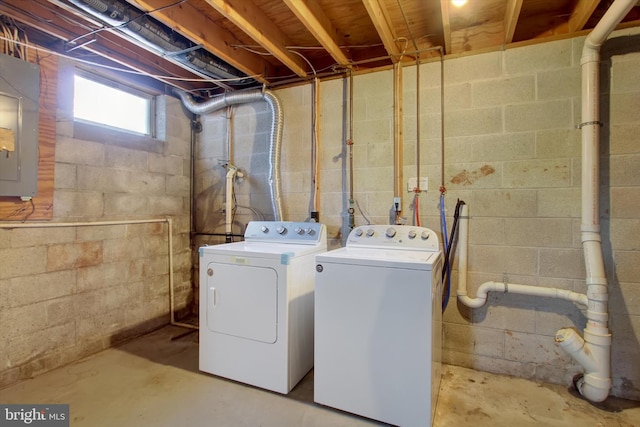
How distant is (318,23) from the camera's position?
2033mm

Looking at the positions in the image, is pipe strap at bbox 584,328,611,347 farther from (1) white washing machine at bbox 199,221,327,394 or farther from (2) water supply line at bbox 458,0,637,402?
(1) white washing machine at bbox 199,221,327,394

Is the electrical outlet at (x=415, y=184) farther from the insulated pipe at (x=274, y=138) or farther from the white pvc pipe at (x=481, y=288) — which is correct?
the insulated pipe at (x=274, y=138)

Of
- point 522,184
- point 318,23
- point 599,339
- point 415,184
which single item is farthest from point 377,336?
point 318,23

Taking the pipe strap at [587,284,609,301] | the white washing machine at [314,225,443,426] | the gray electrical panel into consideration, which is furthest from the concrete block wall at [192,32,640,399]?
the gray electrical panel

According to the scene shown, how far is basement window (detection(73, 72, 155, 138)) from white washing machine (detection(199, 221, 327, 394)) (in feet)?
4.87

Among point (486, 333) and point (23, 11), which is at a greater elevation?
point (23, 11)

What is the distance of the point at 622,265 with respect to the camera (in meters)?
1.88

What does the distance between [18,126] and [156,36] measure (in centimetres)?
102

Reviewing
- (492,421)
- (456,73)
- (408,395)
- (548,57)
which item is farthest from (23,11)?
(492,421)

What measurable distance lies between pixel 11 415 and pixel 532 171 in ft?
11.0

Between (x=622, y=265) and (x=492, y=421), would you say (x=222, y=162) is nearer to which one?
(x=492, y=421)

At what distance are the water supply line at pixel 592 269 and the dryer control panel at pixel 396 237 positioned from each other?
84cm

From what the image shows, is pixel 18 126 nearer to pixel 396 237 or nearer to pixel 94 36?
pixel 94 36

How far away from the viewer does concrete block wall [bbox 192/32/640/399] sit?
1872 millimetres
